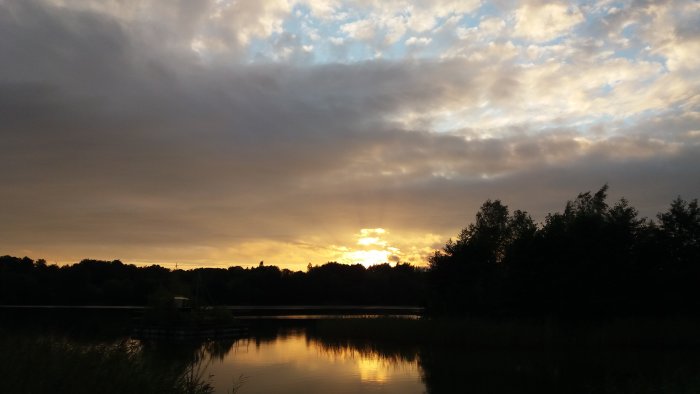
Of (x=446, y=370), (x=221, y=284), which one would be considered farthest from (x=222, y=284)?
(x=446, y=370)

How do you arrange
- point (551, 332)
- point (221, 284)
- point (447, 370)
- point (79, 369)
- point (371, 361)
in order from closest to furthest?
point (79, 369)
point (447, 370)
point (371, 361)
point (551, 332)
point (221, 284)

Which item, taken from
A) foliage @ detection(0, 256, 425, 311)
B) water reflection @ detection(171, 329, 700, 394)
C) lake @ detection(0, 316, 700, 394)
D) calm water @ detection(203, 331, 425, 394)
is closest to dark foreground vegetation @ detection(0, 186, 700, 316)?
lake @ detection(0, 316, 700, 394)

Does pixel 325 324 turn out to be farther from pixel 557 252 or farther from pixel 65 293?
pixel 65 293

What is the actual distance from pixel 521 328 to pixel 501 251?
2415cm

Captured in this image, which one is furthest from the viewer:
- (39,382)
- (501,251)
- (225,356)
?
(501,251)

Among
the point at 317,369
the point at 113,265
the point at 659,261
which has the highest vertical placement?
the point at 113,265

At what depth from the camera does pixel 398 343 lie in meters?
34.4

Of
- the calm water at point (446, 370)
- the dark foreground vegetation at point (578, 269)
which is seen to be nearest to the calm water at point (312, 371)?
the calm water at point (446, 370)

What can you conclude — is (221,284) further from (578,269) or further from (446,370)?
(446,370)

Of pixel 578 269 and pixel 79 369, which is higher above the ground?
pixel 578 269

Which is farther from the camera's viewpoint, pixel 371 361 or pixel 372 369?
pixel 371 361

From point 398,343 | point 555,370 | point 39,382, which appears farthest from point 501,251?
point 39,382

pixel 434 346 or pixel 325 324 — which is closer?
pixel 434 346

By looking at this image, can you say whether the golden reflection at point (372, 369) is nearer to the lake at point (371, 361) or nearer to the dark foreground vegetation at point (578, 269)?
the lake at point (371, 361)
